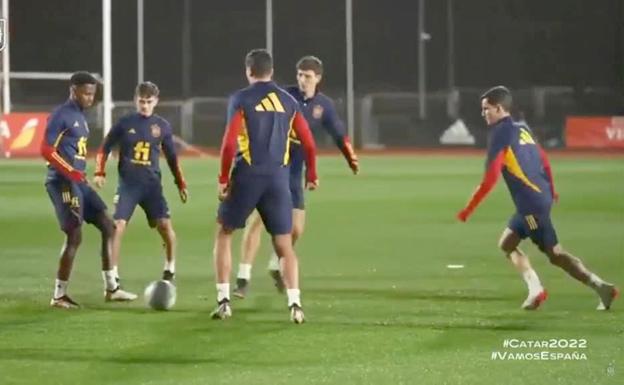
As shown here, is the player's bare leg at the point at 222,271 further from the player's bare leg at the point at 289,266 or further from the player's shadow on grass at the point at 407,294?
the player's shadow on grass at the point at 407,294

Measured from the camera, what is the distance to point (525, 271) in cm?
1181

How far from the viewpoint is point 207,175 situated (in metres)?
32.3

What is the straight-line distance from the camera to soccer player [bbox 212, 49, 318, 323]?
1076cm

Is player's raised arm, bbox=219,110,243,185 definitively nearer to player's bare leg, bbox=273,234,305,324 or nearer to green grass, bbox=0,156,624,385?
player's bare leg, bbox=273,234,305,324

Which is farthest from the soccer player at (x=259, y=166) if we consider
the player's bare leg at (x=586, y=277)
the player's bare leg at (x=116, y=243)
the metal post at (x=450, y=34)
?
the metal post at (x=450, y=34)

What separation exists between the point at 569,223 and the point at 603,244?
9.82ft

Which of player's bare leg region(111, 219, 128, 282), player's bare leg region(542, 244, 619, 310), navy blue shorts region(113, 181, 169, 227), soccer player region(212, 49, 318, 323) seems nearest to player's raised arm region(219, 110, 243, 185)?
soccer player region(212, 49, 318, 323)

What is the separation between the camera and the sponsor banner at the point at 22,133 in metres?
39.2

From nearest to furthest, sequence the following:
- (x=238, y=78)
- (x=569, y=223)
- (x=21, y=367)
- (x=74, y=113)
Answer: (x=21, y=367)
(x=74, y=113)
(x=569, y=223)
(x=238, y=78)

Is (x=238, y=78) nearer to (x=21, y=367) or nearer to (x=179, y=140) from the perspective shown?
(x=179, y=140)

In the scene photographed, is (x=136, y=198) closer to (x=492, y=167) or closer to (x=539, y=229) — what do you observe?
(x=492, y=167)

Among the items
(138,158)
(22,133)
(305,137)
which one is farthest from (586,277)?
(22,133)

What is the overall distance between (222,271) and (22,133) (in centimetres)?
2933

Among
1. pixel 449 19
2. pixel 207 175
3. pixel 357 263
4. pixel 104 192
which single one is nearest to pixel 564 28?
pixel 449 19
